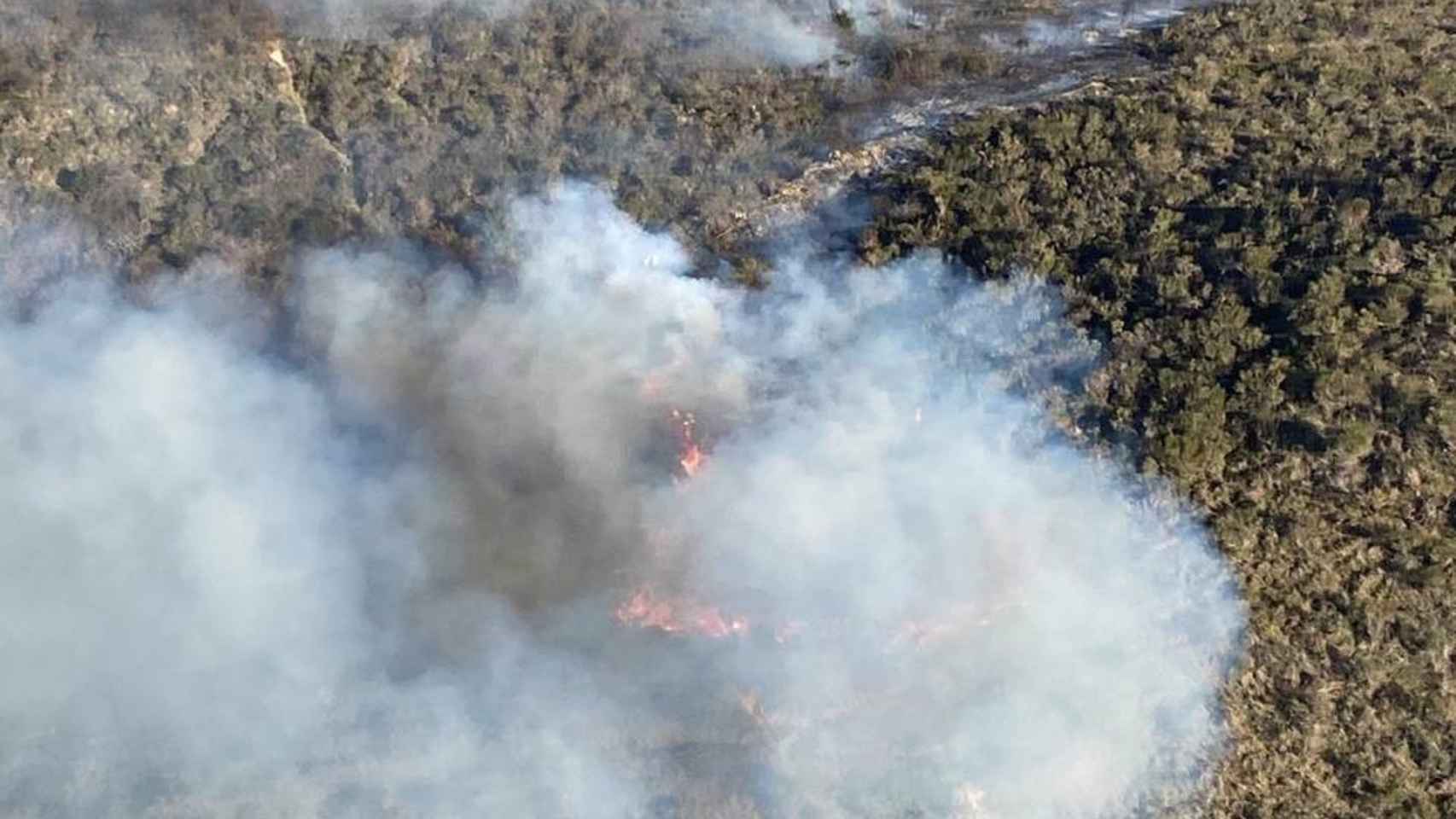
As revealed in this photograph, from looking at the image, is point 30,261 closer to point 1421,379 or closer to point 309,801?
point 309,801

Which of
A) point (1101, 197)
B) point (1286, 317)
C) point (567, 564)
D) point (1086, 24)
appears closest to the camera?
point (567, 564)

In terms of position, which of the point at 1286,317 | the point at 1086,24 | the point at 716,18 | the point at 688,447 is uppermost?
the point at 716,18

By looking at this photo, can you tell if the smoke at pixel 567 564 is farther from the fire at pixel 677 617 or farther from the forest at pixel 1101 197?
the forest at pixel 1101 197

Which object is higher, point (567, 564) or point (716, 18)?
point (716, 18)

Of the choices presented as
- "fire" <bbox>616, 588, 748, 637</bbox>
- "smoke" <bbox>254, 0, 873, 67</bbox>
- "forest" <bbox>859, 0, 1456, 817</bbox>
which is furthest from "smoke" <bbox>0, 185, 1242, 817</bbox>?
"smoke" <bbox>254, 0, 873, 67</bbox>

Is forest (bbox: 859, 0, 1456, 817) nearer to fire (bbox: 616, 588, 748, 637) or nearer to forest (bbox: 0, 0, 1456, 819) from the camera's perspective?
forest (bbox: 0, 0, 1456, 819)

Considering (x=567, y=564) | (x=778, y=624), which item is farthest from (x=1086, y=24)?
(x=567, y=564)

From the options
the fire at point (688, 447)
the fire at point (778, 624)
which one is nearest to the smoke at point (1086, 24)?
the fire at point (688, 447)

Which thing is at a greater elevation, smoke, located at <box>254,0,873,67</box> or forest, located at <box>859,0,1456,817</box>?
smoke, located at <box>254,0,873,67</box>

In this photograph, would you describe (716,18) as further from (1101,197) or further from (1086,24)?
(1101,197)
